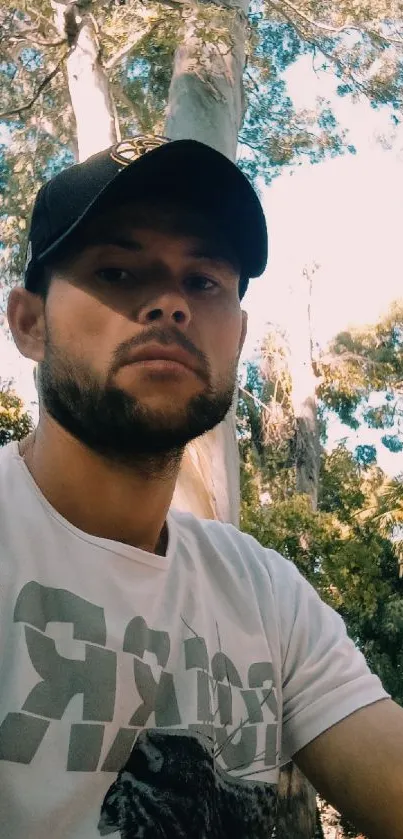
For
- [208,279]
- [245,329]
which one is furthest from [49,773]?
[245,329]

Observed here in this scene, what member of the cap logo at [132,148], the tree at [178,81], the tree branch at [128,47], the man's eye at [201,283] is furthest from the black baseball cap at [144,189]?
Result: the tree branch at [128,47]

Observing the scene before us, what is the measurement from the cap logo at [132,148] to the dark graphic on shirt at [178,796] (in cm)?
93

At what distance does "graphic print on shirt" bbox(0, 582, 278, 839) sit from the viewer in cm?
96

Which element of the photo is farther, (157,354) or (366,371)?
(366,371)

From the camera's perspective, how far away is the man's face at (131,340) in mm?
1209

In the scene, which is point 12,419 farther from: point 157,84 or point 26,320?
point 26,320

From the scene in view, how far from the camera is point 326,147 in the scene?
925cm

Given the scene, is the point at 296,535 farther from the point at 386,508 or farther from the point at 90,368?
the point at 90,368

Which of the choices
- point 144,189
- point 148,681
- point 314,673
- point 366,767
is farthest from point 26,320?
point 366,767

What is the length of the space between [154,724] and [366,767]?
1.15ft

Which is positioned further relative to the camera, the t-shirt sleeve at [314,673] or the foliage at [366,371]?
the foliage at [366,371]

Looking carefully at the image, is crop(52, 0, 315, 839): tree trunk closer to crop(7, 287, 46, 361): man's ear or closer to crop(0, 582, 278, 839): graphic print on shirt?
crop(7, 287, 46, 361): man's ear

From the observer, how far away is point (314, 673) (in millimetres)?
1248

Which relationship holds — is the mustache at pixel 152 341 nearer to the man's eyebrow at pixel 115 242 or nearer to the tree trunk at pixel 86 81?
the man's eyebrow at pixel 115 242
